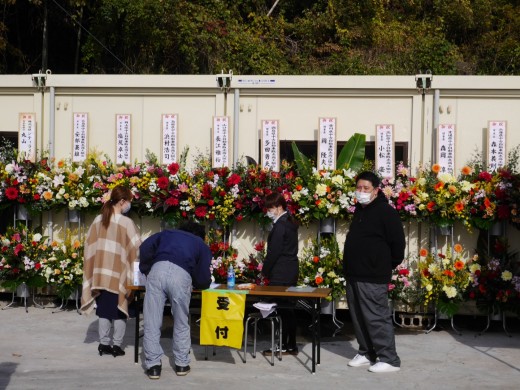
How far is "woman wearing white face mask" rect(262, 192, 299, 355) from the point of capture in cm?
917

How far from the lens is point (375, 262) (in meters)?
8.37

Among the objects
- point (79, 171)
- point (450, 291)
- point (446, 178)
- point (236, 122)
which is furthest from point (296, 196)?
point (79, 171)

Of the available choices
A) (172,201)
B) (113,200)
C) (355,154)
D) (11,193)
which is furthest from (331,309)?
(11,193)

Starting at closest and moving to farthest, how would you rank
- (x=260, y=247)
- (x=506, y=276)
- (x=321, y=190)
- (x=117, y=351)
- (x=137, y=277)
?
(x=117, y=351) → (x=137, y=277) → (x=506, y=276) → (x=321, y=190) → (x=260, y=247)

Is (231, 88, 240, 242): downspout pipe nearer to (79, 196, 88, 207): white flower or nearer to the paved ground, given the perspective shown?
(79, 196, 88, 207): white flower

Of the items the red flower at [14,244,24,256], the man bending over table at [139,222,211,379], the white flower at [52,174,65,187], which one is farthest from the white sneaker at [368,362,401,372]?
the red flower at [14,244,24,256]

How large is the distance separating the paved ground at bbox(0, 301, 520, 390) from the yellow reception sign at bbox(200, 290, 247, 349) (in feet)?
1.03

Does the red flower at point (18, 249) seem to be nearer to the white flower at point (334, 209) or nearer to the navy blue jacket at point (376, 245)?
the white flower at point (334, 209)

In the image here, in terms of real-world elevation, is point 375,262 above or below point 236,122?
below

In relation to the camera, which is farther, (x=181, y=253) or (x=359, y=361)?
(x=359, y=361)

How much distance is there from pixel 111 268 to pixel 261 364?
6.25 ft

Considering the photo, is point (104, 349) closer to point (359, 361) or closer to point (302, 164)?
point (359, 361)

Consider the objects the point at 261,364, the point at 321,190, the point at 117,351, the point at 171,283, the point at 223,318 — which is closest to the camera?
the point at 171,283

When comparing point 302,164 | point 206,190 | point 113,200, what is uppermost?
point 302,164
